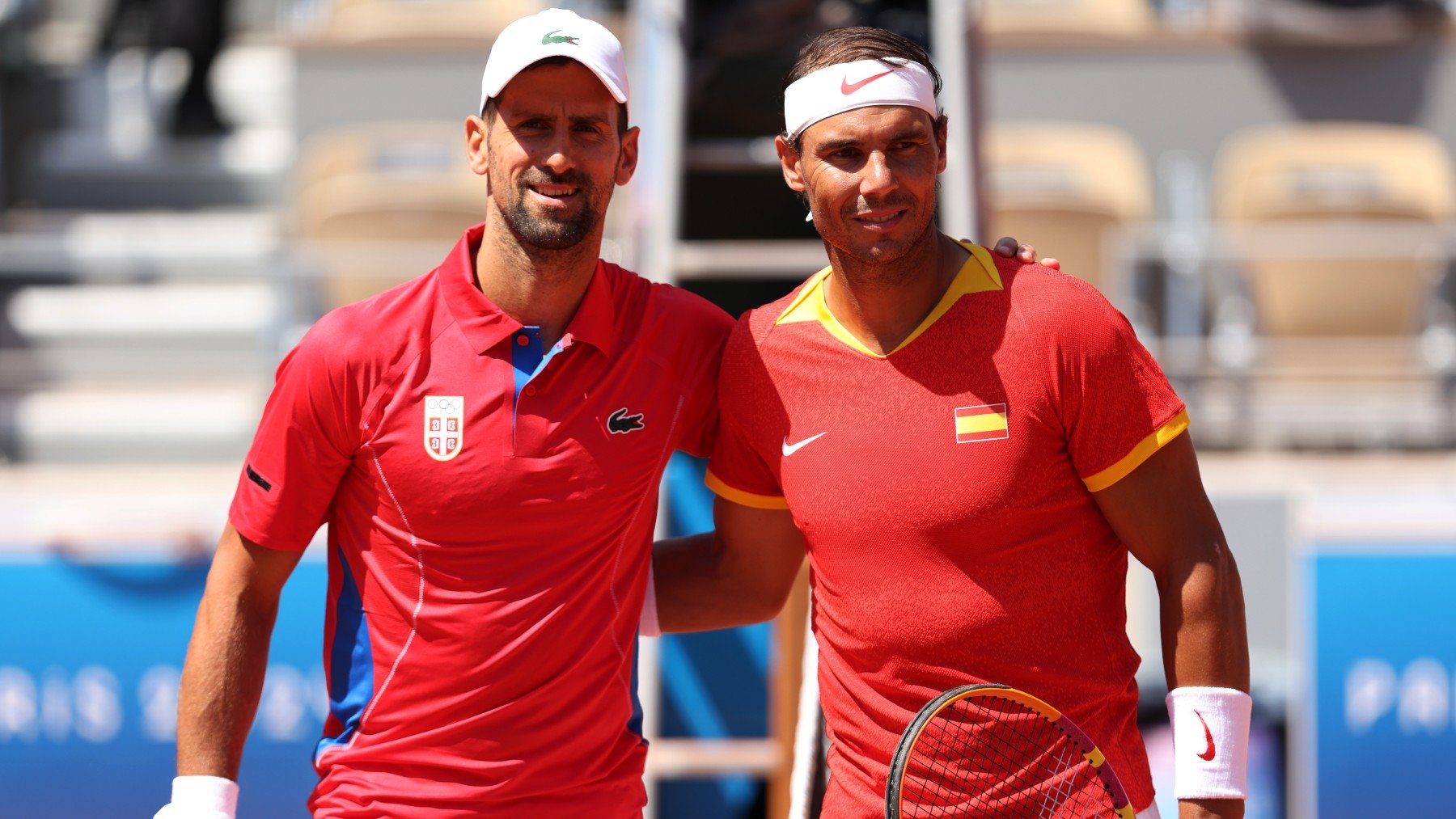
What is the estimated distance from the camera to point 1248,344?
6.16 meters

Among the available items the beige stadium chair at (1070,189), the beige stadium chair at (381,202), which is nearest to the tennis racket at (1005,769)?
the beige stadium chair at (381,202)

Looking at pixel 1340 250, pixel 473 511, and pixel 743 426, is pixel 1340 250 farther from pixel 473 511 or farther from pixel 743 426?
pixel 473 511

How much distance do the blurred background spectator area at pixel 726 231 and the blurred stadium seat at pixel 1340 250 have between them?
18 millimetres

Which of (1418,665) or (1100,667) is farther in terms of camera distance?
(1418,665)

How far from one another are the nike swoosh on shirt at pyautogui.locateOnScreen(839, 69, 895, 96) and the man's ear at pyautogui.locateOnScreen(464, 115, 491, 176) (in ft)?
1.94

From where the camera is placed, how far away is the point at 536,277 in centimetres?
268

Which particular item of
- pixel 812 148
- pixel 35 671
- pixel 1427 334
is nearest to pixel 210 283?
pixel 35 671

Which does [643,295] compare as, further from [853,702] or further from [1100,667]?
[1100,667]

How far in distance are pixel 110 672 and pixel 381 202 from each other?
7.85 ft

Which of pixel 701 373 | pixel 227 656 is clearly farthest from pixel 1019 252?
pixel 227 656

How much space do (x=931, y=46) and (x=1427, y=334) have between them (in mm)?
2209

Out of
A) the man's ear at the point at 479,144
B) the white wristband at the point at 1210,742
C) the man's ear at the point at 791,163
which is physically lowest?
the white wristband at the point at 1210,742

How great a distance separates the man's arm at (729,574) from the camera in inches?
113

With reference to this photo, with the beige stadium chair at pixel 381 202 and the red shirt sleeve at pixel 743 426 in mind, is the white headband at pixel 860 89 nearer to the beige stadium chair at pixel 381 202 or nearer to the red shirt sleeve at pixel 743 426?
the red shirt sleeve at pixel 743 426
